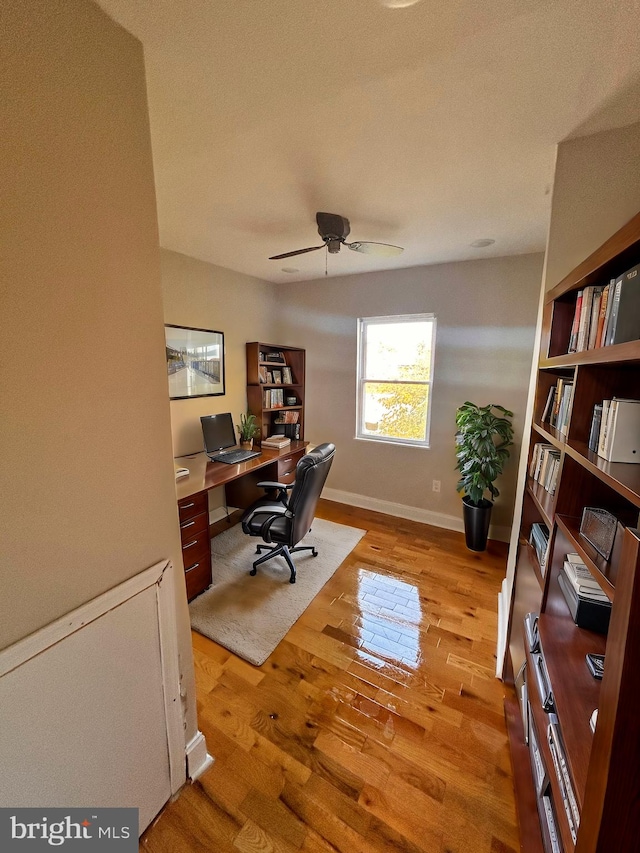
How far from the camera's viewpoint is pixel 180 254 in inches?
108

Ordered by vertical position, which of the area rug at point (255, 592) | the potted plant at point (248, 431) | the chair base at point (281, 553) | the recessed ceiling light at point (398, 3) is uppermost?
the recessed ceiling light at point (398, 3)

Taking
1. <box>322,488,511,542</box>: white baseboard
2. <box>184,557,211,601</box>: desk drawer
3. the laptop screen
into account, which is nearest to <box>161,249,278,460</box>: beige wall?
the laptop screen

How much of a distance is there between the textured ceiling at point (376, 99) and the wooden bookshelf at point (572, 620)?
61 centimetres

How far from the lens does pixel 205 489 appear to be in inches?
86.7

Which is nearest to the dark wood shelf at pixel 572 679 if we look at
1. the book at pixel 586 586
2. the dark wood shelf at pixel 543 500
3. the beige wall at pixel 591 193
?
the book at pixel 586 586

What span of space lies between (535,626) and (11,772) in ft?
5.24

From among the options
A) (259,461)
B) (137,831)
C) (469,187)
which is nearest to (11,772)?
(137,831)

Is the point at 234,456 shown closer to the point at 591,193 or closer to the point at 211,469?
the point at 211,469

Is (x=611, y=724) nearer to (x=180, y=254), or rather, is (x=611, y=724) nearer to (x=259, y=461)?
(x=259, y=461)

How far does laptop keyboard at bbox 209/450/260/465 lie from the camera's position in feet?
9.36

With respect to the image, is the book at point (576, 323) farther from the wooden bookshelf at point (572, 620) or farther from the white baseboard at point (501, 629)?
the white baseboard at point (501, 629)

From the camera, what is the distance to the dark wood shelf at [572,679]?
0.76 metres

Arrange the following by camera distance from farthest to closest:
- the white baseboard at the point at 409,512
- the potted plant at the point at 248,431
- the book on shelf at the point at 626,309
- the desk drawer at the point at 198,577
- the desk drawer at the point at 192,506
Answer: the potted plant at the point at 248,431
the white baseboard at the point at 409,512
the desk drawer at the point at 198,577
the desk drawer at the point at 192,506
the book on shelf at the point at 626,309

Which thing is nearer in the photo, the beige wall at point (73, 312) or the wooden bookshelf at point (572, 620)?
the wooden bookshelf at point (572, 620)
